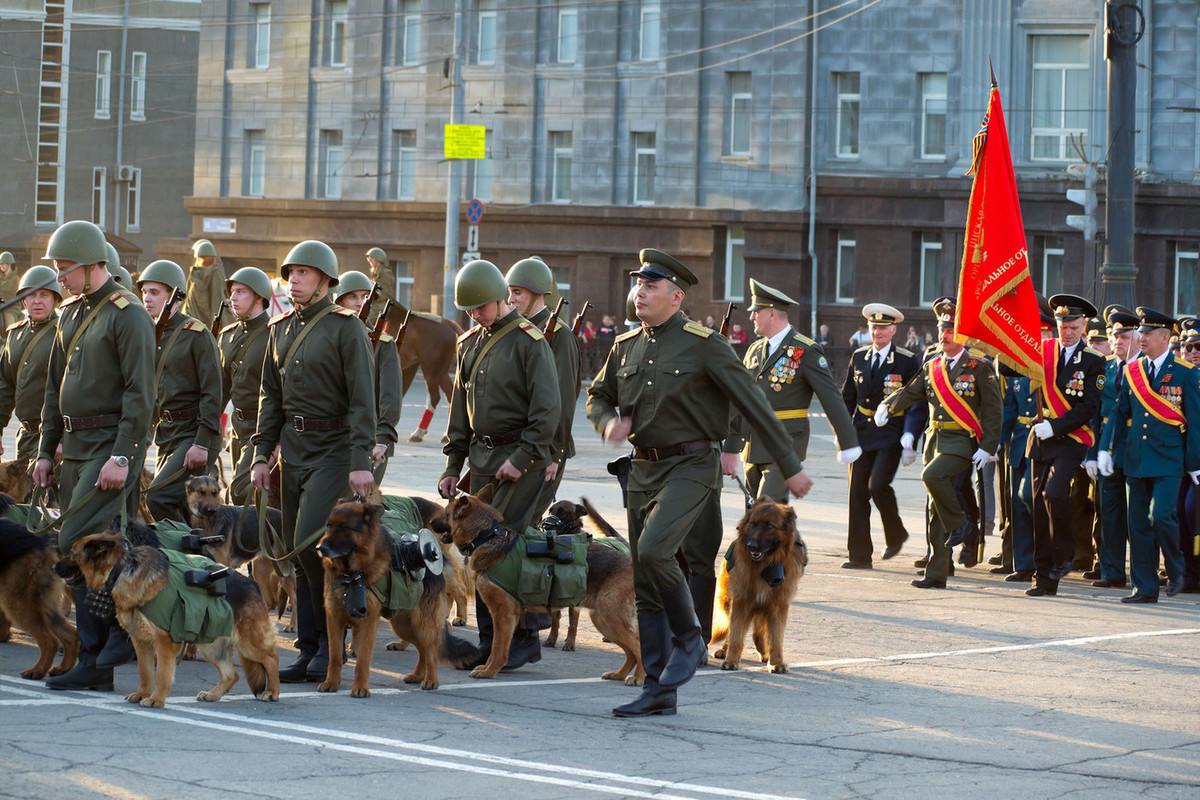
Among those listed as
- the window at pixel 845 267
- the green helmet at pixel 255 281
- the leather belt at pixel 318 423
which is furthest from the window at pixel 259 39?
the leather belt at pixel 318 423

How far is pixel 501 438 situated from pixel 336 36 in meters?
→ 38.9

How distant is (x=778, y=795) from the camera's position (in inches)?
251

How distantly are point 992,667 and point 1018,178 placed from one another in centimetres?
3239

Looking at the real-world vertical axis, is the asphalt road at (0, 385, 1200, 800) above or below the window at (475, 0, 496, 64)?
below

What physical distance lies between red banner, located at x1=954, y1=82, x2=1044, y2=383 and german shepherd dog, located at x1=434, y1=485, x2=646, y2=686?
5.34 m

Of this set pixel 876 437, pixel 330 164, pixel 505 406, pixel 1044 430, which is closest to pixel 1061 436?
pixel 1044 430

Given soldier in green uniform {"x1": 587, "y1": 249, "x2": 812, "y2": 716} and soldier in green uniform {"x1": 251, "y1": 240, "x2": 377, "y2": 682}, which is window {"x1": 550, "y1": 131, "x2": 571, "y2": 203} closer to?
soldier in green uniform {"x1": 251, "y1": 240, "x2": 377, "y2": 682}

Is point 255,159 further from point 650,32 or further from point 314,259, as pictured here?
point 314,259

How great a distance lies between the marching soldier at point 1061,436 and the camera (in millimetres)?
12797

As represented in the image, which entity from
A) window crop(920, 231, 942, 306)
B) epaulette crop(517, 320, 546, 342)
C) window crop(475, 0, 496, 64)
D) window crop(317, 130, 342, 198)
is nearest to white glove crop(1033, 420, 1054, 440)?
epaulette crop(517, 320, 546, 342)

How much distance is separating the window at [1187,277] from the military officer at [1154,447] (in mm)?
28530

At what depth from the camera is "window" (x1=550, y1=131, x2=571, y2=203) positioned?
4384 cm

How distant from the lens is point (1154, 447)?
12539 millimetres

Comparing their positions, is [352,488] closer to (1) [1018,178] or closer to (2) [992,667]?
(2) [992,667]
